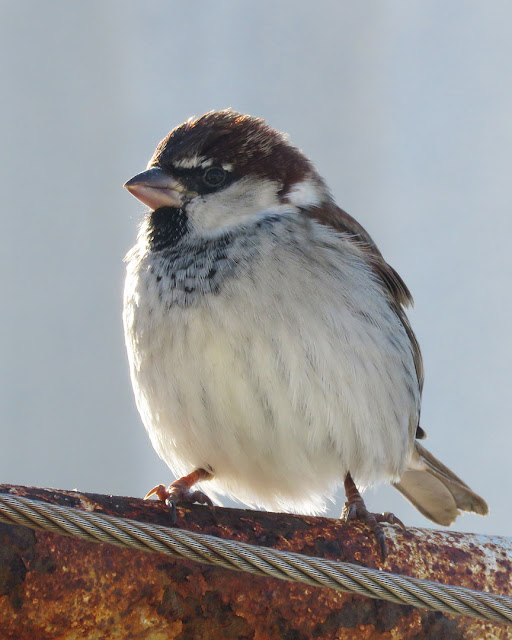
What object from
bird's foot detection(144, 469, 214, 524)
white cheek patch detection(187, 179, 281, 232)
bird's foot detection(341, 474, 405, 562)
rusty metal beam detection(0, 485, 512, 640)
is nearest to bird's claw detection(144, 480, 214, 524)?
bird's foot detection(144, 469, 214, 524)

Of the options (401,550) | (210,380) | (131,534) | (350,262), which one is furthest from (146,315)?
(131,534)

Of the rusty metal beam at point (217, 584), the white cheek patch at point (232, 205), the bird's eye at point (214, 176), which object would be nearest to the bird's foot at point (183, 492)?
the rusty metal beam at point (217, 584)

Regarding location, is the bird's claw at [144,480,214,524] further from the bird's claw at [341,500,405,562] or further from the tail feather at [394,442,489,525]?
the tail feather at [394,442,489,525]

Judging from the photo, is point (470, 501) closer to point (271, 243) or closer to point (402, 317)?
point (402, 317)

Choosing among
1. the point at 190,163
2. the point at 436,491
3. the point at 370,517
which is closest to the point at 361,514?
the point at 370,517

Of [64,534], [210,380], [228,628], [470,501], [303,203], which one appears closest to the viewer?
[64,534]

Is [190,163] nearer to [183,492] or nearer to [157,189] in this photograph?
[157,189]
